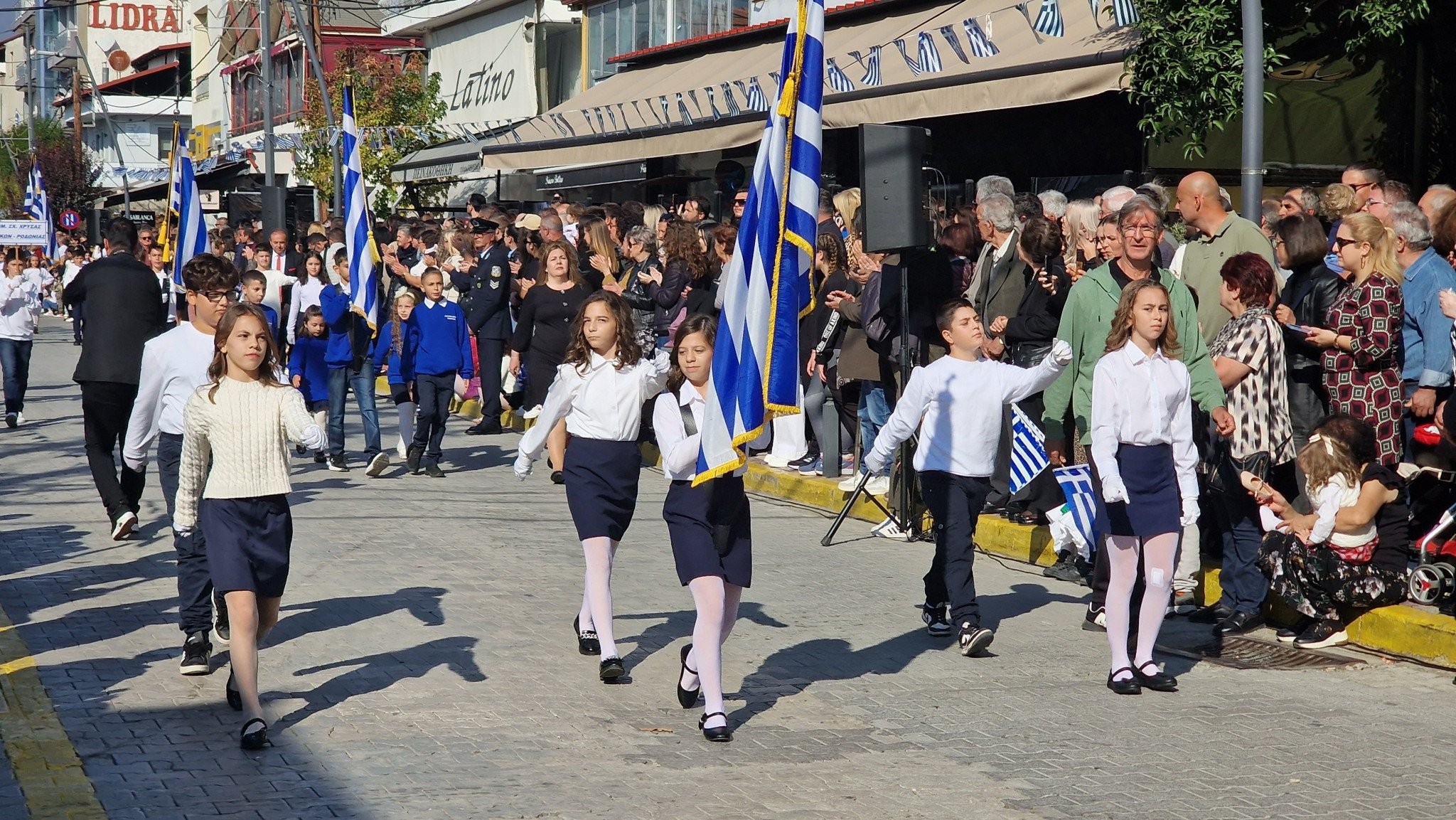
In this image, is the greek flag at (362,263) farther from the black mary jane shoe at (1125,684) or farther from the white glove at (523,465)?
the black mary jane shoe at (1125,684)

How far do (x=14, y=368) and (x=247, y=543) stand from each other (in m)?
12.7

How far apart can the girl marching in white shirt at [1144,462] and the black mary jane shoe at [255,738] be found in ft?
11.2

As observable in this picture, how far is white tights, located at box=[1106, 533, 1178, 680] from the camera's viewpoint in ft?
22.5

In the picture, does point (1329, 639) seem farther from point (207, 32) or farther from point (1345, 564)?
point (207, 32)

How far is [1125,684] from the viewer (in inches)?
265

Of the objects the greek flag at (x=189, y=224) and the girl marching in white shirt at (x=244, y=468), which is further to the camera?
the greek flag at (x=189, y=224)

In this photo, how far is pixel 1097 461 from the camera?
695 cm

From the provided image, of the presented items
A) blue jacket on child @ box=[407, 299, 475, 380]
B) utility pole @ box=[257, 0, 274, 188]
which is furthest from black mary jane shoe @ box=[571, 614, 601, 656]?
utility pole @ box=[257, 0, 274, 188]

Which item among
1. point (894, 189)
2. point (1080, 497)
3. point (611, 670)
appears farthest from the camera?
point (894, 189)

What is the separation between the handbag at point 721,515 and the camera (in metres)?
6.15

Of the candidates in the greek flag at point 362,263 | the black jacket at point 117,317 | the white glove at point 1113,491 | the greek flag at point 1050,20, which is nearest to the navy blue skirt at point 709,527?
the white glove at point 1113,491

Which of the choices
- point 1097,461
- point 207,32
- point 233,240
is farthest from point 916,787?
point 207,32

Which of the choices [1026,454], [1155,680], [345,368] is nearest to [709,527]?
[1155,680]

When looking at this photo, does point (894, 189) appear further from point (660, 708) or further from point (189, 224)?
point (189, 224)
